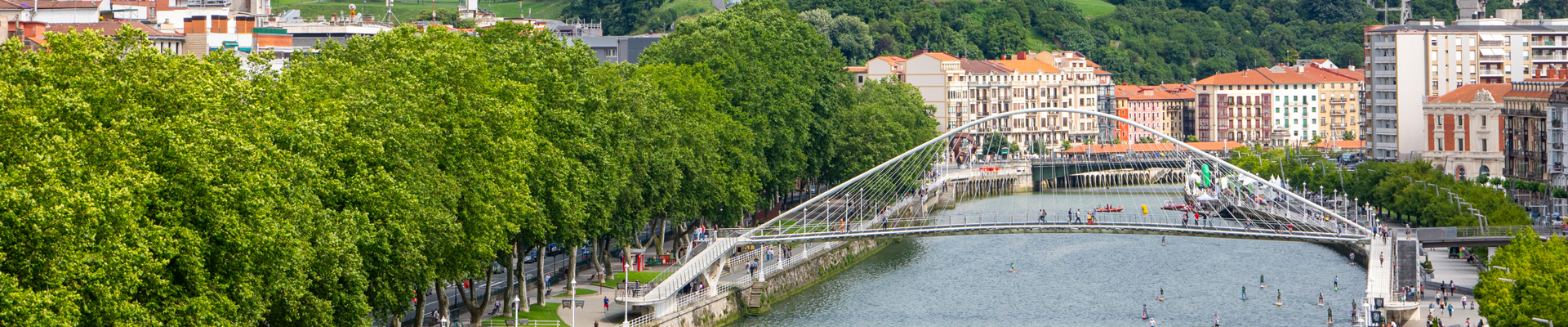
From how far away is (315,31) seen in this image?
114 metres

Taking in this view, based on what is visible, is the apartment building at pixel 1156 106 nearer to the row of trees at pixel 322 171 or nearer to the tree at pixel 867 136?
the tree at pixel 867 136

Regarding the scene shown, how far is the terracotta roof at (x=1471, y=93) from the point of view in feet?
359

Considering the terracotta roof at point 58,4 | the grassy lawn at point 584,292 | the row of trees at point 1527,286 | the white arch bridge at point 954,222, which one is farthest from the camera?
the terracotta roof at point 58,4

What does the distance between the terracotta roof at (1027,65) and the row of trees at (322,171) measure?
361 feet

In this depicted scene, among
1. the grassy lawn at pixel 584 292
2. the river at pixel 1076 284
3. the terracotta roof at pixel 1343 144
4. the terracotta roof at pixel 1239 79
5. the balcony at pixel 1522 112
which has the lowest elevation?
the river at pixel 1076 284

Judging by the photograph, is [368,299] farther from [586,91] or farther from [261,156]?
[586,91]

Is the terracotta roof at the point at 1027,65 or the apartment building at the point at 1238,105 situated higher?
the terracotta roof at the point at 1027,65

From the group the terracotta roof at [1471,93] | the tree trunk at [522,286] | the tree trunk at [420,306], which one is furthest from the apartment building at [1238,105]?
the tree trunk at [420,306]

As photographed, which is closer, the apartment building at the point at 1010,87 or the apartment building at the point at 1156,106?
the apartment building at the point at 1010,87

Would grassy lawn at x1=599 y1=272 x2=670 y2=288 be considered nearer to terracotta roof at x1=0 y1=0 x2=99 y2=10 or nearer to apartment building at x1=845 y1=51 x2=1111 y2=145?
terracotta roof at x1=0 y1=0 x2=99 y2=10

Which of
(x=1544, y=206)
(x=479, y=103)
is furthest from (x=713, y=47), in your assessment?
(x=1544, y=206)

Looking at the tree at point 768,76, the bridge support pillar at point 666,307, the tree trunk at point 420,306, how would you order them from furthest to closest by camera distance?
the tree at point 768,76
the bridge support pillar at point 666,307
the tree trunk at point 420,306

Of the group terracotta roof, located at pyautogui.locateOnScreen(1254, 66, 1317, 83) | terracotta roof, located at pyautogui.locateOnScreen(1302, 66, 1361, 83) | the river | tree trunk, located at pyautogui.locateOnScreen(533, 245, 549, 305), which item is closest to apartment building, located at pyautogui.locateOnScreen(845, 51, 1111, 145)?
terracotta roof, located at pyautogui.locateOnScreen(1254, 66, 1317, 83)

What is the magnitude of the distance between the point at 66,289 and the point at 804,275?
148ft
